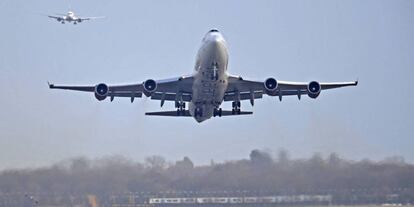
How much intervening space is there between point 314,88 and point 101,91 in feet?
43.0

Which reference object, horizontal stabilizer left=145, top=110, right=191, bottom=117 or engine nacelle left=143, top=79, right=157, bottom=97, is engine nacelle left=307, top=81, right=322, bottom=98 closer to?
horizontal stabilizer left=145, top=110, right=191, bottom=117

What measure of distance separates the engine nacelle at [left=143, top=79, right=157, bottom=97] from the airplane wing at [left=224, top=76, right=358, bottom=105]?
4709mm

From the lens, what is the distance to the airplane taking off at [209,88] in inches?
2200

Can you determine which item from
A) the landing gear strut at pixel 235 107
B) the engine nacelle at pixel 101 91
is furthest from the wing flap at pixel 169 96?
the engine nacelle at pixel 101 91

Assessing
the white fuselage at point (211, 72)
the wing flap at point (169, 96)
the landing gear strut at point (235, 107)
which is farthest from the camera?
the landing gear strut at point (235, 107)

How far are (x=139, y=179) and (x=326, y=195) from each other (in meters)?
11.7

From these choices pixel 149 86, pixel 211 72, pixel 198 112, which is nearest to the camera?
pixel 211 72

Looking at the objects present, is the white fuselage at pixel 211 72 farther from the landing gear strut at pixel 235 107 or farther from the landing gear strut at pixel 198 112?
the landing gear strut at pixel 235 107

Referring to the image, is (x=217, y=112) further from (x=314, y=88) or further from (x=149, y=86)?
(x=314, y=88)

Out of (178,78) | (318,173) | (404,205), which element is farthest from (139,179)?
(404,205)

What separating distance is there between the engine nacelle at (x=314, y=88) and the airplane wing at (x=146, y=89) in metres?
7.39

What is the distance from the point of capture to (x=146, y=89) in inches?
2239

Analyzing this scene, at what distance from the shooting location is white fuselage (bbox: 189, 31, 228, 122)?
182 feet

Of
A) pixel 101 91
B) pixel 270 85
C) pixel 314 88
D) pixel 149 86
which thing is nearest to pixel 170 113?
pixel 149 86
